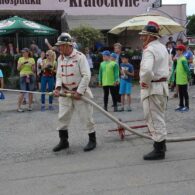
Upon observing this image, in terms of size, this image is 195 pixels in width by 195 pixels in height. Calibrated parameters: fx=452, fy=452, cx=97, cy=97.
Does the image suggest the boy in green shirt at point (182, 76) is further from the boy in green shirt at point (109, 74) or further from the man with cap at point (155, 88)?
the man with cap at point (155, 88)

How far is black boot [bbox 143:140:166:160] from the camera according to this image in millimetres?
6461

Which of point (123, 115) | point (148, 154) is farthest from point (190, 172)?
point (123, 115)

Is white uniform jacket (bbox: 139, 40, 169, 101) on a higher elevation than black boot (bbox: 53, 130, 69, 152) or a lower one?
higher

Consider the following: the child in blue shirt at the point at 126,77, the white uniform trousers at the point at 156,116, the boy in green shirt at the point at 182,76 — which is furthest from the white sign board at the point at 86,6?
the white uniform trousers at the point at 156,116

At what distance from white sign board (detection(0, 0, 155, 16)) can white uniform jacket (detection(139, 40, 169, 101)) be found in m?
17.2

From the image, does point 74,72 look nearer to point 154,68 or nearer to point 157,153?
point 154,68

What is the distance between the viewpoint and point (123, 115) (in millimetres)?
10641

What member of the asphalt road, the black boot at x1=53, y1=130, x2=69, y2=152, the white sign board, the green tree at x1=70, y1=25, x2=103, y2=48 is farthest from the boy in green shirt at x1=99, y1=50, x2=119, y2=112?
the white sign board

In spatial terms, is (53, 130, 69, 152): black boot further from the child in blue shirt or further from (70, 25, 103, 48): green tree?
(70, 25, 103, 48): green tree

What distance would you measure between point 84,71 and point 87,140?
56.5 inches

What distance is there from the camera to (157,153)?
6484 millimetres

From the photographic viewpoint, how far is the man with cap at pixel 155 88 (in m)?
6.46

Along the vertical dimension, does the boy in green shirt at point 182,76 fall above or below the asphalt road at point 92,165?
above

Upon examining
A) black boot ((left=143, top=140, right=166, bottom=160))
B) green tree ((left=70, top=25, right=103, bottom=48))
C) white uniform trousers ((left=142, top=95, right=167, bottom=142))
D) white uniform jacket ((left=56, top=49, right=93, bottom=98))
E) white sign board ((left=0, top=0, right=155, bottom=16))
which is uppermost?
white sign board ((left=0, top=0, right=155, bottom=16))
